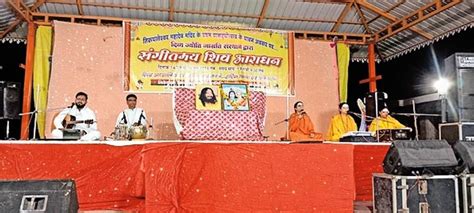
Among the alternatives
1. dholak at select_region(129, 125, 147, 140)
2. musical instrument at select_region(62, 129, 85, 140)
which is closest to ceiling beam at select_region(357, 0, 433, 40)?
dholak at select_region(129, 125, 147, 140)

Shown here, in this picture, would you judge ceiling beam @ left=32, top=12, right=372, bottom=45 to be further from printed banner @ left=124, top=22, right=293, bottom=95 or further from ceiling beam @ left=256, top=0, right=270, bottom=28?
ceiling beam @ left=256, top=0, right=270, bottom=28

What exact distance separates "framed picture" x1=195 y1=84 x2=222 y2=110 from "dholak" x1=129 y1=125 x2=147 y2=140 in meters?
0.59

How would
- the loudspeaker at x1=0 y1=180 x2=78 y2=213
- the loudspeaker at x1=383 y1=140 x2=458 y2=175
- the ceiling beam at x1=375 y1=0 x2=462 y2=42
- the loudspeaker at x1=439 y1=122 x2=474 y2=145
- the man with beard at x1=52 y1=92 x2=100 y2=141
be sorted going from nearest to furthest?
the loudspeaker at x1=0 y1=180 x2=78 y2=213 → the loudspeaker at x1=383 y1=140 x2=458 y2=175 → the man with beard at x1=52 y1=92 x2=100 y2=141 → the loudspeaker at x1=439 y1=122 x2=474 y2=145 → the ceiling beam at x1=375 y1=0 x2=462 y2=42

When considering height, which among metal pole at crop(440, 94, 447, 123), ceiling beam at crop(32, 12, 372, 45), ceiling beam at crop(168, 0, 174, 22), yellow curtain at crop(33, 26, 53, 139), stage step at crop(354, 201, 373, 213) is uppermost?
ceiling beam at crop(168, 0, 174, 22)

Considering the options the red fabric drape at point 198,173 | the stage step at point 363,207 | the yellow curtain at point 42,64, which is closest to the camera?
the red fabric drape at point 198,173

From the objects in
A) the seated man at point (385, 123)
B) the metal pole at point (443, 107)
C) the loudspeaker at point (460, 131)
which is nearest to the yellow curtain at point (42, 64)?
the seated man at point (385, 123)

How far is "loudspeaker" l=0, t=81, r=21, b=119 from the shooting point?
507 cm

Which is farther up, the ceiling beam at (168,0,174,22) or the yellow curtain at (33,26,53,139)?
the ceiling beam at (168,0,174,22)

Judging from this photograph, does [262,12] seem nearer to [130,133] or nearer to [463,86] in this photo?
[463,86]

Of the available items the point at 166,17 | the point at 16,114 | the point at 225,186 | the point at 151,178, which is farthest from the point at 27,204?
the point at 166,17

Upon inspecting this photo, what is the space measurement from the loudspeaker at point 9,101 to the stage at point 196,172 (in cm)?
229

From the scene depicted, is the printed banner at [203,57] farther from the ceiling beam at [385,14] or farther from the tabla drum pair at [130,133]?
the tabla drum pair at [130,133]

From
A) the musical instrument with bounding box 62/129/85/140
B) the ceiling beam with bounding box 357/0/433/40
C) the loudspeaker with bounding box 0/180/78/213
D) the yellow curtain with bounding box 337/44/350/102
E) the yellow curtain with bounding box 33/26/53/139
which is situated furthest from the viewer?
the yellow curtain with bounding box 337/44/350/102

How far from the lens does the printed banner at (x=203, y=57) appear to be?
6.24 metres
